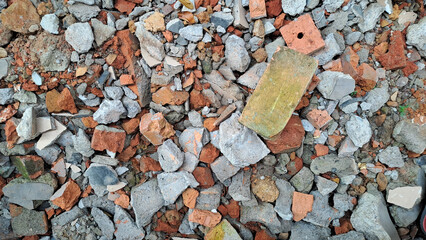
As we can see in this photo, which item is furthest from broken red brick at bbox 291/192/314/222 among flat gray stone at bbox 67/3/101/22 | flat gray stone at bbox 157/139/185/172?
flat gray stone at bbox 67/3/101/22

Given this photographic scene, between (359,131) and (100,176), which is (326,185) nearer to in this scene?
(359,131)

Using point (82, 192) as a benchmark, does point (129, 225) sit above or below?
below

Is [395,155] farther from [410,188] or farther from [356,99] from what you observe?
[356,99]

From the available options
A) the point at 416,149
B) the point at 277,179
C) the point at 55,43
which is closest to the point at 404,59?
the point at 416,149

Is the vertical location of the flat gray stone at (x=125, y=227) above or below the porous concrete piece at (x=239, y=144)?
below

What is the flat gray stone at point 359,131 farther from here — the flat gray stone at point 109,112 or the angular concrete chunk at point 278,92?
the flat gray stone at point 109,112

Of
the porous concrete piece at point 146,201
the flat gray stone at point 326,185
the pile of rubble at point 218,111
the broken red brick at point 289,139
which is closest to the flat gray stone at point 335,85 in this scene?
the pile of rubble at point 218,111
